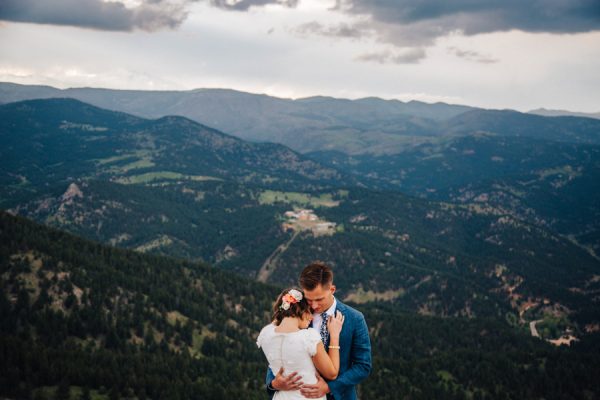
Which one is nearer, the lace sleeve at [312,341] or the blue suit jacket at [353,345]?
the lace sleeve at [312,341]

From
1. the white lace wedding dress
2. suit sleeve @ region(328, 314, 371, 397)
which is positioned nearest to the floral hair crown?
the white lace wedding dress

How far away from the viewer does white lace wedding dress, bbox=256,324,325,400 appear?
15.1 metres

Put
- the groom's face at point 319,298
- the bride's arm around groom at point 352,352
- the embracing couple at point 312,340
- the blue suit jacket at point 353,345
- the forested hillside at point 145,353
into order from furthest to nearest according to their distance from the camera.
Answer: the forested hillside at point 145,353 → the blue suit jacket at point 353,345 → the bride's arm around groom at point 352,352 → the groom's face at point 319,298 → the embracing couple at point 312,340

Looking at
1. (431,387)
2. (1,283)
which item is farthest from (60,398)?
(431,387)

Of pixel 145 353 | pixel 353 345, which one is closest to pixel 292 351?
pixel 353 345

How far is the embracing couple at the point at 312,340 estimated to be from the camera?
1522cm

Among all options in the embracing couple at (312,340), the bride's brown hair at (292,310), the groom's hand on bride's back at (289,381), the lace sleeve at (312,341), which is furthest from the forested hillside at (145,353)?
the lace sleeve at (312,341)

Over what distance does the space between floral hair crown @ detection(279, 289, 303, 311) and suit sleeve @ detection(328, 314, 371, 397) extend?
7.63 ft

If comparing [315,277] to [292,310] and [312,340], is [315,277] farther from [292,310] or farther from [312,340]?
[312,340]

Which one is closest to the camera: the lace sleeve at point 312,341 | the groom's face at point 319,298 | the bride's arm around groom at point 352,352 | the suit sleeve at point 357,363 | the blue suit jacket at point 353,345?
the lace sleeve at point 312,341

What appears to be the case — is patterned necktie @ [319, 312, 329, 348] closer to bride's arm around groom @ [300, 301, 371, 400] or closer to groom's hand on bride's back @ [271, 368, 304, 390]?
bride's arm around groom @ [300, 301, 371, 400]

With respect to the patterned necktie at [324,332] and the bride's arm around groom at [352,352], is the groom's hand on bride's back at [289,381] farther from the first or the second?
the patterned necktie at [324,332]

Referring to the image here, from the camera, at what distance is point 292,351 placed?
15.2 meters

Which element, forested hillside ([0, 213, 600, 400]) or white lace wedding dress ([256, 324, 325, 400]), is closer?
white lace wedding dress ([256, 324, 325, 400])
